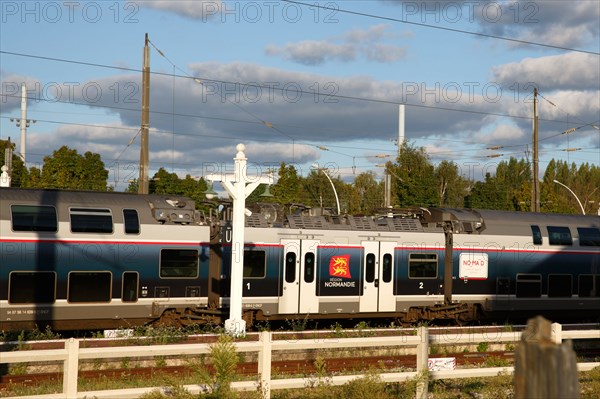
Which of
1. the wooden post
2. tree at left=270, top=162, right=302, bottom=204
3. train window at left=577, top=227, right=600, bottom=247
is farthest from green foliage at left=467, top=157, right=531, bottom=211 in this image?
the wooden post

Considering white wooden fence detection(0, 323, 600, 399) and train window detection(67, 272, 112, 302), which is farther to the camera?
train window detection(67, 272, 112, 302)

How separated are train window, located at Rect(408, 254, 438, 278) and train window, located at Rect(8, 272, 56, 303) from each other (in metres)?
11.6

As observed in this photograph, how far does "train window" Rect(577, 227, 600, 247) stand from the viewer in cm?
2936

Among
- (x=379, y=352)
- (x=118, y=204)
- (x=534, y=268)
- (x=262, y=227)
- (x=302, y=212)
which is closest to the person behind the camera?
(x=379, y=352)

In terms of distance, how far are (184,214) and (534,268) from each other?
12996 mm

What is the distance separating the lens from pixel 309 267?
24.6 m

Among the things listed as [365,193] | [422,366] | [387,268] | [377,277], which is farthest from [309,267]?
[365,193]

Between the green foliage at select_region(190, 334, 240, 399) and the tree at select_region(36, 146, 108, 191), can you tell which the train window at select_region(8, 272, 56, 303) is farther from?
the tree at select_region(36, 146, 108, 191)

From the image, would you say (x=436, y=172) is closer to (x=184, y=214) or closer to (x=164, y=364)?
(x=184, y=214)

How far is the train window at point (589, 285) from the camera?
29.2 metres

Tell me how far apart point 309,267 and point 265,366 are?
45.2 feet

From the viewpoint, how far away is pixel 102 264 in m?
21.2

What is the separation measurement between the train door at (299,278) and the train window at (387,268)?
2601 mm

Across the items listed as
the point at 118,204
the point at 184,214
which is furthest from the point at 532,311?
the point at 118,204
